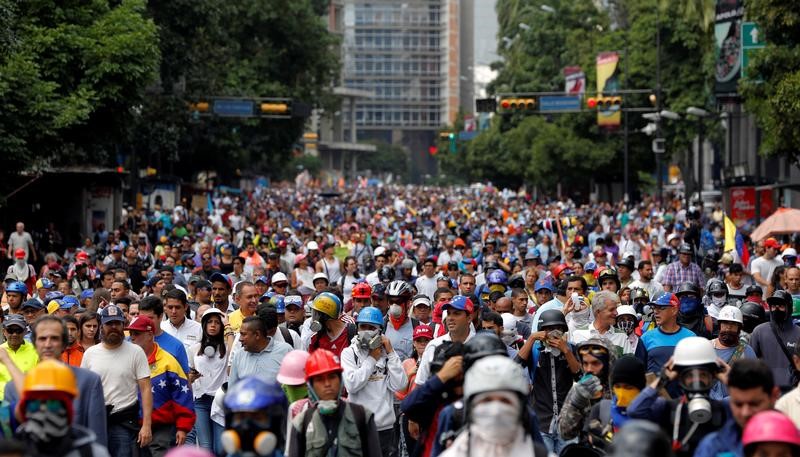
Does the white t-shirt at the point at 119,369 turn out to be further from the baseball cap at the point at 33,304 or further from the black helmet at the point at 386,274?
the black helmet at the point at 386,274

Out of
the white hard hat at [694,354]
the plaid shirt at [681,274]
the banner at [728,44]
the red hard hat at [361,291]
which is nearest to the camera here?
the white hard hat at [694,354]

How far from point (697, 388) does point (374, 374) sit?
2996 mm

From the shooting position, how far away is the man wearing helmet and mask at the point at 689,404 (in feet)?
22.2

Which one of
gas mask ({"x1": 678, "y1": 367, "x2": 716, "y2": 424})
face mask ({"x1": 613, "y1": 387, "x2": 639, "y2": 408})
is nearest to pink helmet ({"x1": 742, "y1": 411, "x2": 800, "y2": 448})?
gas mask ({"x1": 678, "y1": 367, "x2": 716, "y2": 424})

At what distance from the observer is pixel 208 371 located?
1112cm

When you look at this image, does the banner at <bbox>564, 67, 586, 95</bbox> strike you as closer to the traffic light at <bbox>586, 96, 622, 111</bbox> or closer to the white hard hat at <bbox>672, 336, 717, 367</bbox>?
the traffic light at <bbox>586, 96, 622, 111</bbox>

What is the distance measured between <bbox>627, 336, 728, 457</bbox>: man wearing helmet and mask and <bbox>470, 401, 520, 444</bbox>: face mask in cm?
148

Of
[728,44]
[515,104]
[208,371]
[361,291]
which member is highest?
[728,44]

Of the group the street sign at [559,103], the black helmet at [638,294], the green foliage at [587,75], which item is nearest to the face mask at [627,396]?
the black helmet at [638,294]

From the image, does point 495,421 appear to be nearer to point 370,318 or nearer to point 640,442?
point 640,442

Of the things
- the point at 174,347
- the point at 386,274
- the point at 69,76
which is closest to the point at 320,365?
the point at 174,347

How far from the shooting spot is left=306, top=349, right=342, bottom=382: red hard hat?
7.42 m

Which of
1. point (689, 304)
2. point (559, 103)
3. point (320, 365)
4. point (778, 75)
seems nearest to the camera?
point (320, 365)

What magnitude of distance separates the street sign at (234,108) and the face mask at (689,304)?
33.8 metres
